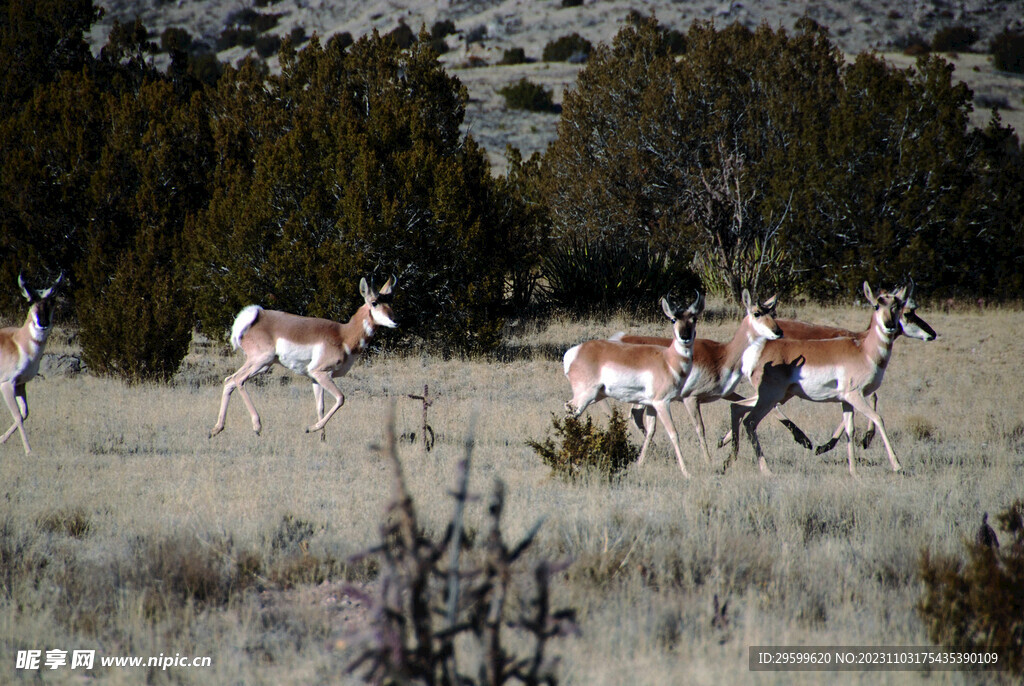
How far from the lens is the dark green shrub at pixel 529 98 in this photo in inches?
1815

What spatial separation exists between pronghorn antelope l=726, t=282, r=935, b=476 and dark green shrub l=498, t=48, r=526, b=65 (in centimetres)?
5176

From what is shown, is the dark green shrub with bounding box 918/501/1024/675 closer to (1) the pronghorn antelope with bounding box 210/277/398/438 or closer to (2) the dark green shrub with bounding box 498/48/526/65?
(1) the pronghorn antelope with bounding box 210/277/398/438

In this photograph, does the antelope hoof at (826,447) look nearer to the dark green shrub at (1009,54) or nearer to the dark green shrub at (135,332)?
the dark green shrub at (135,332)

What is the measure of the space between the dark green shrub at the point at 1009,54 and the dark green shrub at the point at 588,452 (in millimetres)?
55812

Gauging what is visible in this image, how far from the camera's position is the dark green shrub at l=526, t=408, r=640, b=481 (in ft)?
25.9

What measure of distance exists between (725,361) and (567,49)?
5201 centimetres

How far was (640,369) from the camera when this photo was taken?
8.41m

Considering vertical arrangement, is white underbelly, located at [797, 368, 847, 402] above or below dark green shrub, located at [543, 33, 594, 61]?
below

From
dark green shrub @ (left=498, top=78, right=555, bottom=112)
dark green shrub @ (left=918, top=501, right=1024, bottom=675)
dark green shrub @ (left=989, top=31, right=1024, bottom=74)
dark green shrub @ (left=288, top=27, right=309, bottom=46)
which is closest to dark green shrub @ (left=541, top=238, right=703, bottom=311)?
dark green shrub @ (left=918, top=501, right=1024, bottom=675)

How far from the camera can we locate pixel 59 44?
832 inches

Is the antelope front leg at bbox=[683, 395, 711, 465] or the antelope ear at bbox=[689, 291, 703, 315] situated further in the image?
the antelope front leg at bbox=[683, 395, 711, 465]

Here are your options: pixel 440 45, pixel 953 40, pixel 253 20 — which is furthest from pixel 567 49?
pixel 253 20

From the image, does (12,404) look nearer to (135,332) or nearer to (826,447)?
(135,332)

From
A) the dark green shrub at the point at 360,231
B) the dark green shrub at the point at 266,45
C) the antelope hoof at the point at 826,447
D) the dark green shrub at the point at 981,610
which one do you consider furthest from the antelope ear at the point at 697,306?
the dark green shrub at the point at 266,45
